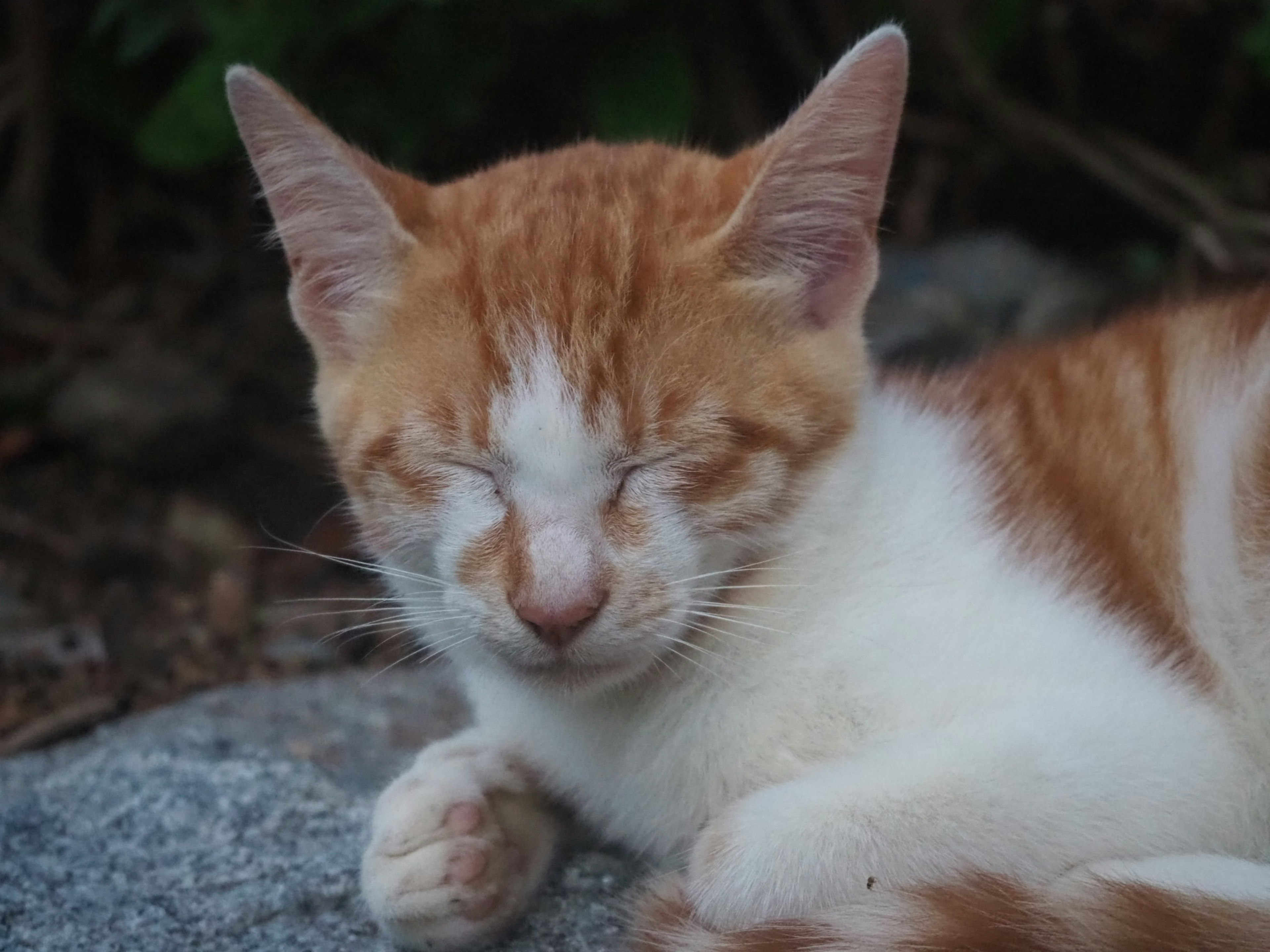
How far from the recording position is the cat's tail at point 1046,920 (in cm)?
127

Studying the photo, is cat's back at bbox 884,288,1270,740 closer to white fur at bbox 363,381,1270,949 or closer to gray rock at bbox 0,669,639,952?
white fur at bbox 363,381,1270,949

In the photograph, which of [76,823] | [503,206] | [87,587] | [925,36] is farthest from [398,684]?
[925,36]

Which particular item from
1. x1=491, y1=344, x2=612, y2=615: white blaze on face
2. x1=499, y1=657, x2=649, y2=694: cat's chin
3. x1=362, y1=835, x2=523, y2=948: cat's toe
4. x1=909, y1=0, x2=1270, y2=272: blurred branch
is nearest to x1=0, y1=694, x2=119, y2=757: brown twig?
x1=362, y1=835, x2=523, y2=948: cat's toe

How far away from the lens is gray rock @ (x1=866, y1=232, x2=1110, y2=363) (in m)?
3.65

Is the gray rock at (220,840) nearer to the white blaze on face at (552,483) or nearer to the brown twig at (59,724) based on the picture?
the brown twig at (59,724)

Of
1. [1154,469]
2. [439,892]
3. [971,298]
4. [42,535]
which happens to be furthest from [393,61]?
[439,892]

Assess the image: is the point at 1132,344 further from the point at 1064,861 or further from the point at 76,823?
the point at 76,823

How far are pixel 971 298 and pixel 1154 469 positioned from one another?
2032mm

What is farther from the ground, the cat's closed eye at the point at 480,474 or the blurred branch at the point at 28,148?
the cat's closed eye at the point at 480,474

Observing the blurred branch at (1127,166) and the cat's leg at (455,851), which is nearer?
the cat's leg at (455,851)

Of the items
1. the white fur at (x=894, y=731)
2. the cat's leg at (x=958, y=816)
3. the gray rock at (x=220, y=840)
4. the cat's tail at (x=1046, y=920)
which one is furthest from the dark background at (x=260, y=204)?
the cat's tail at (x=1046, y=920)

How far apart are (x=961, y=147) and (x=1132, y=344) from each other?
2437mm

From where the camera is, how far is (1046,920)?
4.23ft

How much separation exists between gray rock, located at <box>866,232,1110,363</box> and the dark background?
6 cm
